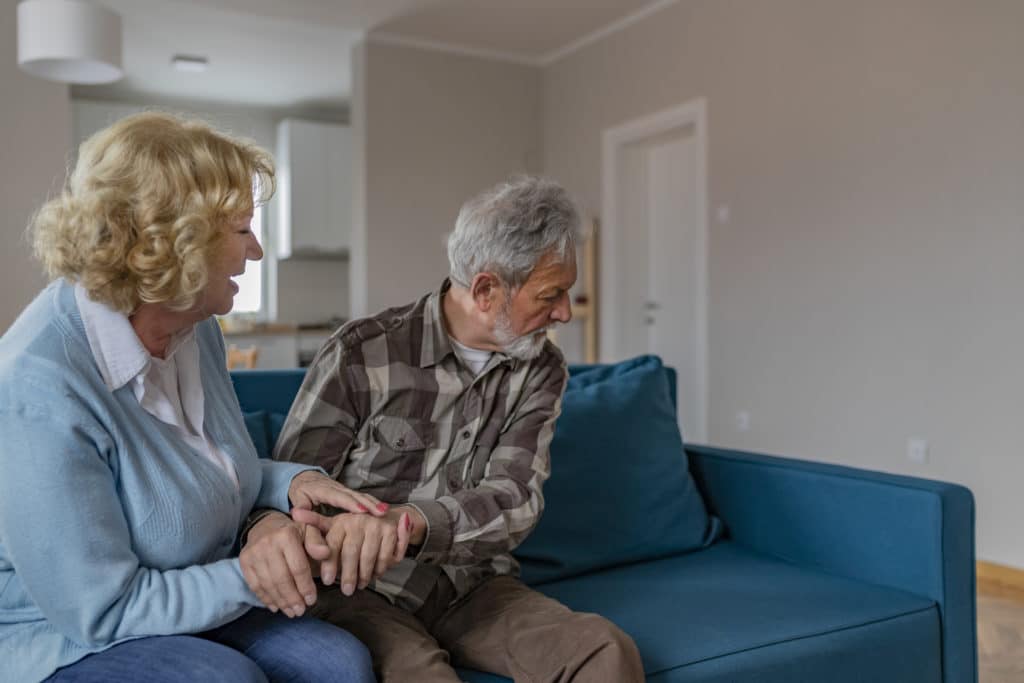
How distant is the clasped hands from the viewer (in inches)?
42.1

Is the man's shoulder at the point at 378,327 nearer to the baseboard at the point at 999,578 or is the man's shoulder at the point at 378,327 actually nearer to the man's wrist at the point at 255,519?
the man's wrist at the point at 255,519

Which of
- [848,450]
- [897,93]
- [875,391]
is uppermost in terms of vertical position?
[897,93]

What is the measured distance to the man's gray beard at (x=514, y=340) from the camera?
1.58 meters

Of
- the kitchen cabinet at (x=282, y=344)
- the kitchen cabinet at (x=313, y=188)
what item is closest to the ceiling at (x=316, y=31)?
the kitchen cabinet at (x=313, y=188)

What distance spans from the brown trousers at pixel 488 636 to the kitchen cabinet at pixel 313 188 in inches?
254

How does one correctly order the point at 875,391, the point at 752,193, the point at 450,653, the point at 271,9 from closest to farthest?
the point at 450,653
the point at 875,391
the point at 752,193
the point at 271,9

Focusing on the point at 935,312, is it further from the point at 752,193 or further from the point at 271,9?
the point at 271,9

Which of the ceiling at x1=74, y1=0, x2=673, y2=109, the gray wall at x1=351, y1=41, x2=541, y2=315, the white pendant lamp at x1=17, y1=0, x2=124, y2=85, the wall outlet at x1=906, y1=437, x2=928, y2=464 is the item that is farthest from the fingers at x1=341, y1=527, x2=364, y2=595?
the gray wall at x1=351, y1=41, x2=541, y2=315

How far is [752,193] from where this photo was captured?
4891 millimetres

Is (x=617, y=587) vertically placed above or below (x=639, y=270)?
below

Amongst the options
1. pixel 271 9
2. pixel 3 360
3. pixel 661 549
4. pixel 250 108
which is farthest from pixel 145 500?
pixel 250 108

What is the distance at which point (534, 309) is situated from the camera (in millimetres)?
1581

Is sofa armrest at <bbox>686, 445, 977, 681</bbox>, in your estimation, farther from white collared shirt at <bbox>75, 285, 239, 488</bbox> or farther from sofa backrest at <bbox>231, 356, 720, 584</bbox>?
white collared shirt at <bbox>75, 285, 239, 488</bbox>

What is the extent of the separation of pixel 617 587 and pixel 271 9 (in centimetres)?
466
